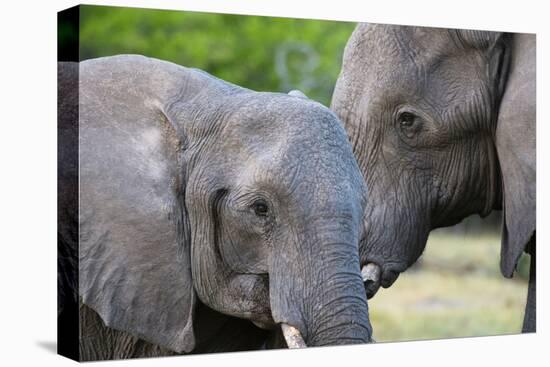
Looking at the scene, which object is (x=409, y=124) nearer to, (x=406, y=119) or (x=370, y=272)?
(x=406, y=119)

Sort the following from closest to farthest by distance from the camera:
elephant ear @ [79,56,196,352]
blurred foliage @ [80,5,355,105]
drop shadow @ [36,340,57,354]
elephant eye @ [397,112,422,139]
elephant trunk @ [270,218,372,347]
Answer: elephant trunk @ [270,218,372,347], elephant ear @ [79,56,196,352], drop shadow @ [36,340,57,354], blurred foliage @ [80,5,355,105], elephant eye @ [397,112,422,139]

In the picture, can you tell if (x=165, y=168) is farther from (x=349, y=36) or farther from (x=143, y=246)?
(x=349, y=36)

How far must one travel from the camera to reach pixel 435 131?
20.0ft

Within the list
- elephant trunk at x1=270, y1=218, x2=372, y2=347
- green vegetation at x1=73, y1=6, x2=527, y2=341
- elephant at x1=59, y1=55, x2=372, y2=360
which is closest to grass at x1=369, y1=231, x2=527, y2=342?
green vegetation at x1=73, y1=6, x2=527, y2=341

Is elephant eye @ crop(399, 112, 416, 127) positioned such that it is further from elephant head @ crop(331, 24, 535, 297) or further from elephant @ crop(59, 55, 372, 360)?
elephant @ crop(59, 55, 372, 360)

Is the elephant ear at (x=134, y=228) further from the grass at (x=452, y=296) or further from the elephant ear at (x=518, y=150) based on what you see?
the elephant ear at (x=518, y=150)

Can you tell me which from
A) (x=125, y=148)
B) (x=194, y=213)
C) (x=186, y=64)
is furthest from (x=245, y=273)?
(x=186, y=64)

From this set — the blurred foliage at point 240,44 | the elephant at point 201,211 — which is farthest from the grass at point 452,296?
the elephant at point 201,211

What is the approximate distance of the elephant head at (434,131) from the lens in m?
6.05

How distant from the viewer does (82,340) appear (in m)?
5.09

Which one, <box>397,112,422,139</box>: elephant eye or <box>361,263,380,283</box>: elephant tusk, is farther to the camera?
<box>397,112,422,139</box>: elephant eye

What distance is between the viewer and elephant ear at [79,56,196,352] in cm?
489

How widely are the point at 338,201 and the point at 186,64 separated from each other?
149 centimetres

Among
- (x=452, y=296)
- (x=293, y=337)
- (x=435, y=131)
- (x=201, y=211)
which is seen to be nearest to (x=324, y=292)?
(x=293, y=337)
